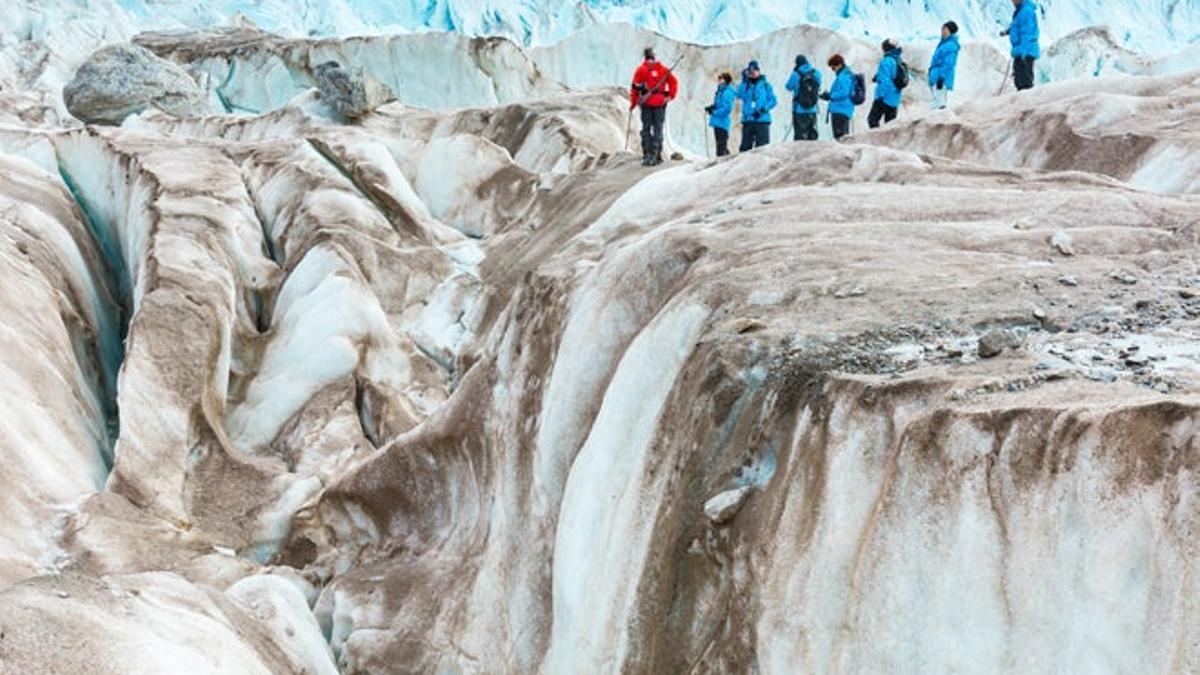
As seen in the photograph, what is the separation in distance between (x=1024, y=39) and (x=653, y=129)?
483 cm

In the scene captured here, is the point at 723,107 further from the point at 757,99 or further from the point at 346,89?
the point at 346,89

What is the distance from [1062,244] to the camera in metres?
6.60

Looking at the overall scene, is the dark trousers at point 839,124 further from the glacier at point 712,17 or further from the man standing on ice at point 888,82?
the glacier at point 712,17

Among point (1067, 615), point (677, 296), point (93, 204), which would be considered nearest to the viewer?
point (1067, 615)

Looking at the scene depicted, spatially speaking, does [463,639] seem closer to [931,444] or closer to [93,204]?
[931,444]

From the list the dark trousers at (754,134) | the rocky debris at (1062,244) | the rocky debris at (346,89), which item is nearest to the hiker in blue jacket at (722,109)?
the dark trousers at (754,134)

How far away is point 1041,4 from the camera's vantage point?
40562 millimetres

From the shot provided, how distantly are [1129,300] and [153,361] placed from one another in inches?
333

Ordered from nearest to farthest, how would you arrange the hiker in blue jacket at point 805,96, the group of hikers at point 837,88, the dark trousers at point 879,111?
the group of hikers at point 837,88, the hiker in blue jacket at point 805,96, the dark trousers at point 879,111

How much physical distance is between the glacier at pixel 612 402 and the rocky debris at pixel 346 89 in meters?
3.76

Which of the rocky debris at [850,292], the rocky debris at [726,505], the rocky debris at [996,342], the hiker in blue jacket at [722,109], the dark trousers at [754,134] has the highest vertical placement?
the hiker in blue jacket at [722,109]

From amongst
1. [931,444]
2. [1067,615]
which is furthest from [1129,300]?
[1067,615]

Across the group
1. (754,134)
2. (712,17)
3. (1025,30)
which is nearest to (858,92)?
(754,134)

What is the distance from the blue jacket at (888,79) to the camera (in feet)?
46.7
